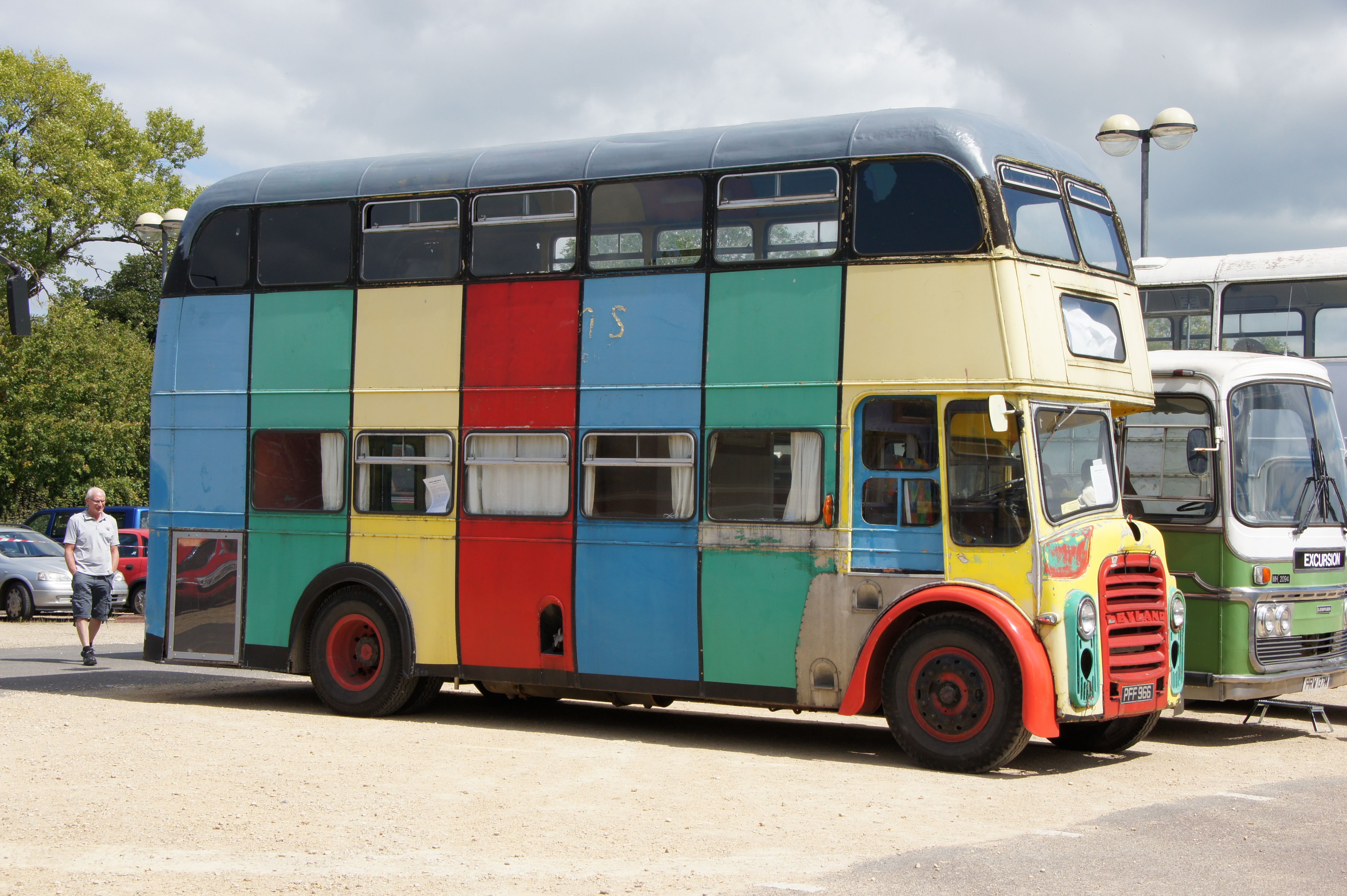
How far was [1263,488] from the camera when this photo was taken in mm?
12195

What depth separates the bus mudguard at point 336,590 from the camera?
12367 millimetres

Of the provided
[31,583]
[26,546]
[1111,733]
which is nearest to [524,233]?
[1111,733]

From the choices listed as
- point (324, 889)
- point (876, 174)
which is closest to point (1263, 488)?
point (876, 174)

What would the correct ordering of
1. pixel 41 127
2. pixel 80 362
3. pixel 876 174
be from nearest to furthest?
pixel 876 174
pixel 80 362
pixel 41 127

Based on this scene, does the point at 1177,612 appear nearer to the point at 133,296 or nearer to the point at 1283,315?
the point at 1283,315

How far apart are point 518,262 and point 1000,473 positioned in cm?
441

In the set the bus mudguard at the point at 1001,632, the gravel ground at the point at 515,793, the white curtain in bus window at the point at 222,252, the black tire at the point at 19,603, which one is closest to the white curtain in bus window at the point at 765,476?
the bus mudguard at the point at 1001,632

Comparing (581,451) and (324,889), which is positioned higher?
(581,451)

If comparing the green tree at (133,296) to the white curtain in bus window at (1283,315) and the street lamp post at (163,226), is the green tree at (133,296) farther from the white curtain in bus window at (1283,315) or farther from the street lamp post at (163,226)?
the white curtain in bus window at (1283,315)

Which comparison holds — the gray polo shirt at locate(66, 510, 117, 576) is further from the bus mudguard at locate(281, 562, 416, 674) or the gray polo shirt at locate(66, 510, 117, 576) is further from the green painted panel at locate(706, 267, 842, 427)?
the green painted panel at locate(706, 267, 842, 427)

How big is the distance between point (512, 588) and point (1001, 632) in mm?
4144

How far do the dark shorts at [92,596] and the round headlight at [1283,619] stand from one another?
39.2ft

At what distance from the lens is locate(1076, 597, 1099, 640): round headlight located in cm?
982

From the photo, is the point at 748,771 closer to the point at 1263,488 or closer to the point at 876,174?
the point at 876,174
